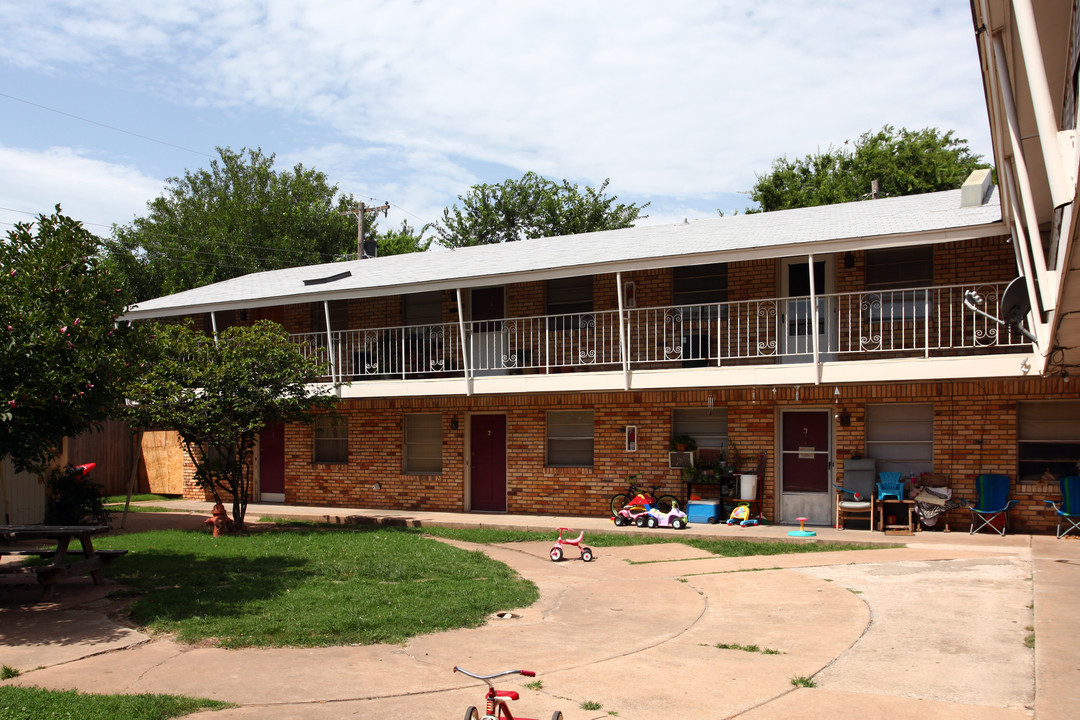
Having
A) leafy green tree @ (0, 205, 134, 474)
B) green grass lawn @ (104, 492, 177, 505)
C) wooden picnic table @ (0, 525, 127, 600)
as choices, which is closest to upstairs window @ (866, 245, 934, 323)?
leafy green tree @ (0, 205, 134, 474)

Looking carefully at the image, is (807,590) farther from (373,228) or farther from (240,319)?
(373,228)

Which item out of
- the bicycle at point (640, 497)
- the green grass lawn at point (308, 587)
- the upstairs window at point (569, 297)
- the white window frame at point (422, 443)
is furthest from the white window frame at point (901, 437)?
the white window frame at point (422, 443)

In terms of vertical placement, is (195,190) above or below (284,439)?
above

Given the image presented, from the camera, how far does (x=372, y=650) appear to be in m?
7.27

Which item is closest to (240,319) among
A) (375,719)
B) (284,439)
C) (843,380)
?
(284,439)

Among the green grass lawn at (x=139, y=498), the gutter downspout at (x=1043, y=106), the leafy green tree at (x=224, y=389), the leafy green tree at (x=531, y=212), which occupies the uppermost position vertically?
the leafy green tree at (x=531, y=212)

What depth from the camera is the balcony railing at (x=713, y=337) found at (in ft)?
44.9

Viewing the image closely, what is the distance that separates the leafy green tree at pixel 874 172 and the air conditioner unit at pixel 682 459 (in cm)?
1684

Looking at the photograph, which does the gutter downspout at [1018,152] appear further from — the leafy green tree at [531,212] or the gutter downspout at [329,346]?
the leafy green tree at [531,212]

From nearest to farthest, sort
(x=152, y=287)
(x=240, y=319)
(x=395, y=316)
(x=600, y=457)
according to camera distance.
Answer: (x=600, y=457) → (x=395, y=316) → (x=240, y=319) → (x=152, y=287)

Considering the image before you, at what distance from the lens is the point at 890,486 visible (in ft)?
46.5

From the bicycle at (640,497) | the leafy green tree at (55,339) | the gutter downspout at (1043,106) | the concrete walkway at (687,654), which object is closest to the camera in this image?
the gutter downspout at (1043,106)

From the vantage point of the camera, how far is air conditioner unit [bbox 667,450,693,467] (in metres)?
15.8

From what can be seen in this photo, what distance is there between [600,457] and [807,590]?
7446 mm
